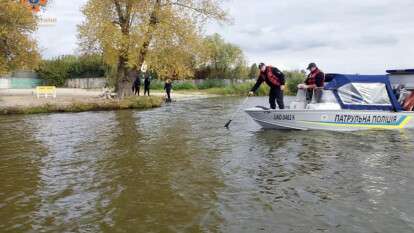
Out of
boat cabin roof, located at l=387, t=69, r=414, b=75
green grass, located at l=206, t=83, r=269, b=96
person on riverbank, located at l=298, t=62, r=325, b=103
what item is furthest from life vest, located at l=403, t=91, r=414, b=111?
green grass, located at l=206, t=83, r=269, b=96

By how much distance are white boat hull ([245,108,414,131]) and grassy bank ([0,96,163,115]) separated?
47.9 ft

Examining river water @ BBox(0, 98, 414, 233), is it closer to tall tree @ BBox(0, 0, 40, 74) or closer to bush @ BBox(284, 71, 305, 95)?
tall tree @ BBox(0, 0, 40, 74)

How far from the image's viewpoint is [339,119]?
1706 cm

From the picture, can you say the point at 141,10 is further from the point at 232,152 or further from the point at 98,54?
the point at 232,152

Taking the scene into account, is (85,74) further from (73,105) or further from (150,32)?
(73,105)

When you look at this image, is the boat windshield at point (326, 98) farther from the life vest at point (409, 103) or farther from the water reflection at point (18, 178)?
the water reflection at point (18, 178)

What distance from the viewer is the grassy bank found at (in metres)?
26.6

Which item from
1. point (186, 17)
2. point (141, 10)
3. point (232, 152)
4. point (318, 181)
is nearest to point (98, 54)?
point (141, 10)

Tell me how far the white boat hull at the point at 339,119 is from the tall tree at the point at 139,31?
15560mm

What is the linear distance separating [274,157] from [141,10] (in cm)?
2163

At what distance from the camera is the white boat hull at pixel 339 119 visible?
17.0 meters

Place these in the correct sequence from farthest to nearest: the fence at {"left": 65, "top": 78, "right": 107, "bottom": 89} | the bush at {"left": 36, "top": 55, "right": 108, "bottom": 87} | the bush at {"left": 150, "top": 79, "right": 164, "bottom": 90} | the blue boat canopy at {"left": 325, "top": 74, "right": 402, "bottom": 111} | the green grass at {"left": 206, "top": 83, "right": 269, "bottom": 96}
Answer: the fence at {"left": 65, "top": 78, "right": 107, "bottom": 89}
the bush at {"left": 150, "top": 79, "right": 164, "bottom": 90}
the bush at {"left": 36, "top": 55, "right": 108, "bottom": 87}
the green grass at {"left": 206, "top": 83, "right": 269, "bottom": 96}
the blue boat canopy at {"left": 325, "top": 74, "right": 402, "bottom": 111}

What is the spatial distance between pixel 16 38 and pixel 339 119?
857 inches

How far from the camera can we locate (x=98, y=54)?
109ft
